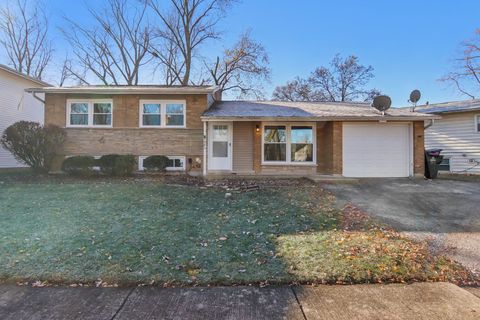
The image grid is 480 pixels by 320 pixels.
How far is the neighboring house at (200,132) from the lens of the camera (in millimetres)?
11797

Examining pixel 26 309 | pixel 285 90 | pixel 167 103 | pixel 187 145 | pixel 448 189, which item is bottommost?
pixel 26 309

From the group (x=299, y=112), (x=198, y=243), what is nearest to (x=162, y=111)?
(x=299, y=112)

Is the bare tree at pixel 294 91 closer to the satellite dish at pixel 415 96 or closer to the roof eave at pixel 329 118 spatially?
the satellite dish at pixel 415 96

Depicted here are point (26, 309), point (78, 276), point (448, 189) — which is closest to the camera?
point (26, 309)

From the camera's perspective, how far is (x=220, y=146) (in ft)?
41.4

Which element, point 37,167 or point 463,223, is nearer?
point 463,223

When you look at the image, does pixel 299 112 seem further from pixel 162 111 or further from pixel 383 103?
pixel 162 111

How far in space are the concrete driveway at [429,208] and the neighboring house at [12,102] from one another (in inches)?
634

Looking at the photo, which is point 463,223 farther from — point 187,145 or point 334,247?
point 187,145

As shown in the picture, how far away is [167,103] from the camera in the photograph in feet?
42.2

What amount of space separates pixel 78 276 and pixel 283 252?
2859 millimetres

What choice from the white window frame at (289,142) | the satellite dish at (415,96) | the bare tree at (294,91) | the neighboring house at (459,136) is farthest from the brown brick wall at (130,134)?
the bare tree at (294,91)

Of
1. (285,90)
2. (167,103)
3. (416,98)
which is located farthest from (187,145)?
(285,90)

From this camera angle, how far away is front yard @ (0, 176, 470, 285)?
12.1 ft
